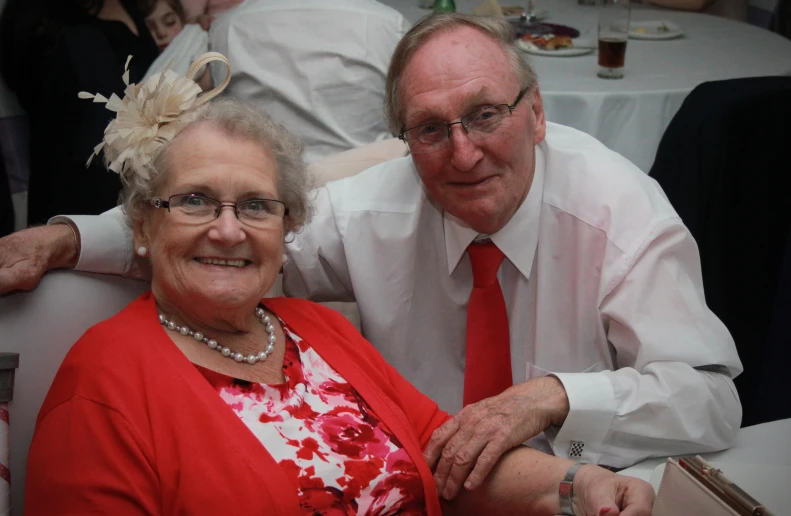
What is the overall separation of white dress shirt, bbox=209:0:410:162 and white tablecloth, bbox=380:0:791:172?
67cm

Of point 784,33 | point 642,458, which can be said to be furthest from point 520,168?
point 784,33

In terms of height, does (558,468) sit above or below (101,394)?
below

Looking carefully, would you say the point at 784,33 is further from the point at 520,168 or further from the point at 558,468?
the point at 558,468

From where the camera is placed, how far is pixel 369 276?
6.97 feet

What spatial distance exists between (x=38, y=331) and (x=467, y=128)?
94 centimetres

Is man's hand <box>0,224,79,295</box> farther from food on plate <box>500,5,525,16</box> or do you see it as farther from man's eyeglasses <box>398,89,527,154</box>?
food on plate <box>500,5,525,16</box>

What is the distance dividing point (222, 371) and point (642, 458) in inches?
32.4

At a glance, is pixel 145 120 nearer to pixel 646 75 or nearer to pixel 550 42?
pixel 646 75

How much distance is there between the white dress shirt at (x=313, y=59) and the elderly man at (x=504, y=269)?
3.61ft

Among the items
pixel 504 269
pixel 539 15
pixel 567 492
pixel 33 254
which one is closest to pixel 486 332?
pixel 504 269

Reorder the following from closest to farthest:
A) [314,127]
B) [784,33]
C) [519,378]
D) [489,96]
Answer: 1. [489,96]
2. [519,378]
3. [314,127]
4. [784,33]

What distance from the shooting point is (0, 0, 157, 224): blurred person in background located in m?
3.23

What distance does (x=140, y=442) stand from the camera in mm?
1369

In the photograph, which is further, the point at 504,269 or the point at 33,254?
the point at 504,269
